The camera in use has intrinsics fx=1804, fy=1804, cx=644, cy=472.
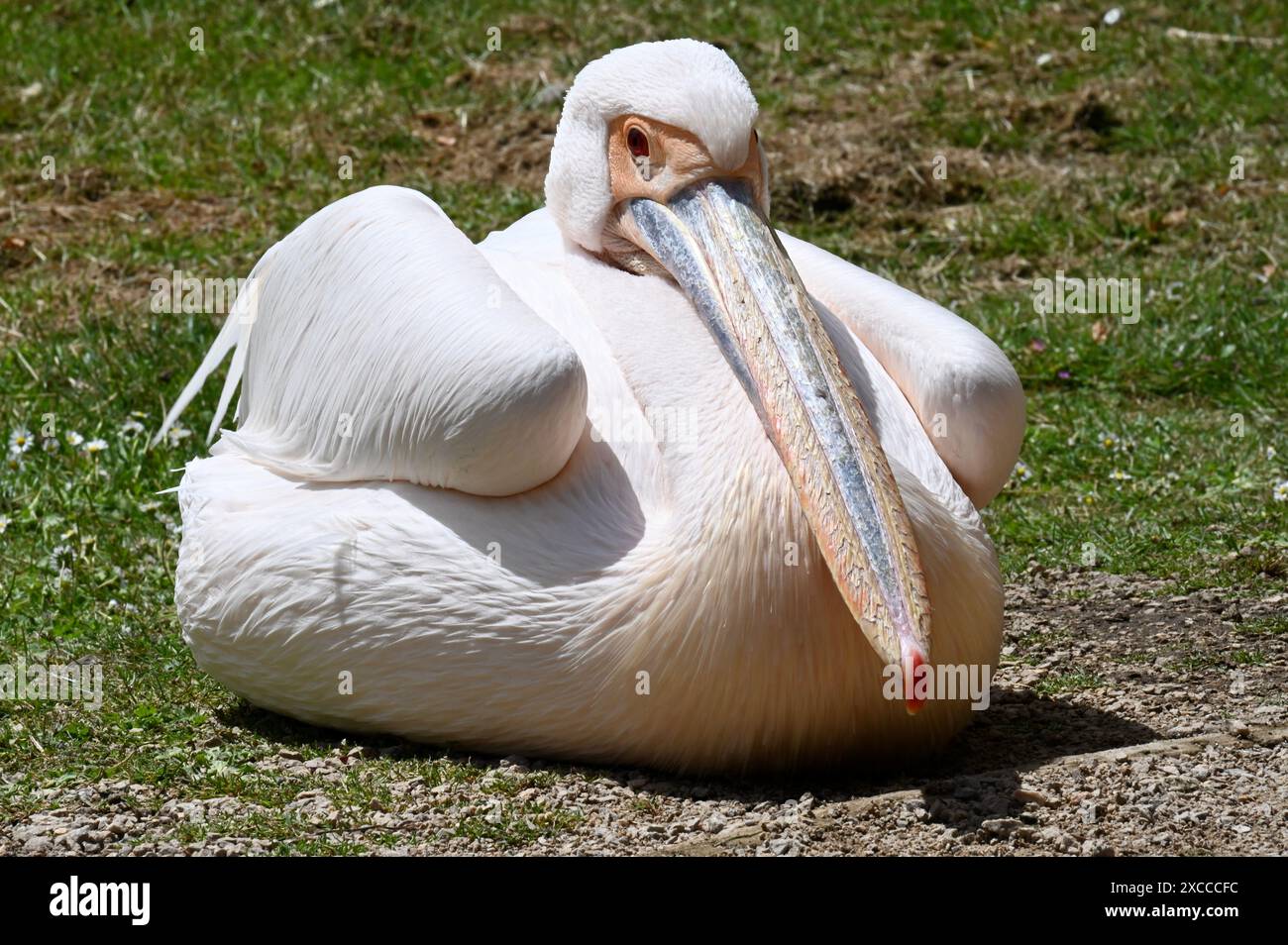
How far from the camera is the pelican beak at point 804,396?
3.67m

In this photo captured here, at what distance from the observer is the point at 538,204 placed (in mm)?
8578

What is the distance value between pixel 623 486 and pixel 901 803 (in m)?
0.96

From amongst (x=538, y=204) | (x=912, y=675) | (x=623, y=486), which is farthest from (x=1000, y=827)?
(x=538, y=204)

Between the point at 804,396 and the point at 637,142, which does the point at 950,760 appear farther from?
the point at 637,142

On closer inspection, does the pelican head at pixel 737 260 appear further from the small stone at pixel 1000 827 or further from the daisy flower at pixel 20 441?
the daisy flower at pixel 20 441

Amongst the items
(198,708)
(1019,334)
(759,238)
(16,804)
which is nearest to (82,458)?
(198,708)

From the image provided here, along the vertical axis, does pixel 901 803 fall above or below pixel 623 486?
below

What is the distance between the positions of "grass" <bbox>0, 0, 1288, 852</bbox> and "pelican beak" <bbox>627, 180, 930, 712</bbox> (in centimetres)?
92

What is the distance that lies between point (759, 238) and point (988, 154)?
17.5ft

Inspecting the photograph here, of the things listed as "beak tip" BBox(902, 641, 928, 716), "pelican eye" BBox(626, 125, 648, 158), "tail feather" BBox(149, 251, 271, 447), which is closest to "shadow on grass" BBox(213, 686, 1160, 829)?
"beak tip" BBox(902, 641, 928, 716)

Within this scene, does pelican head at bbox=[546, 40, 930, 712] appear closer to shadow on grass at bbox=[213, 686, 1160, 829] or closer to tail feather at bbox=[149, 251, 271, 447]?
shadow on grass at bbox=[213, 686, 1160, 829]

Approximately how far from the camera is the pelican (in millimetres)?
3883

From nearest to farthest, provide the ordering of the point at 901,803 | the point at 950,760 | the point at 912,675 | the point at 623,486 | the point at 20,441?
the point at 912,675 < the point at 901,803 < the point at 623,486 < the point at 950,760 < the point at 20,441
